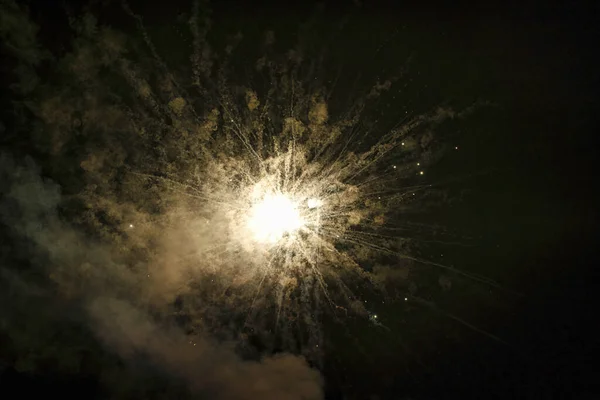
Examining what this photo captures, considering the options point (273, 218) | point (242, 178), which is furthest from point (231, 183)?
point (273, 218)

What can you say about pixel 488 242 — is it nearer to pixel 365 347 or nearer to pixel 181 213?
pixel 365 347

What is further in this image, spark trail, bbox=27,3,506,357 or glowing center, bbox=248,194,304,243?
glowing center, bbox=248,194,304,243

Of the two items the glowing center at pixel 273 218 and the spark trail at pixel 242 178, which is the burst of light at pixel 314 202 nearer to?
the spark trail at pixel 242 178

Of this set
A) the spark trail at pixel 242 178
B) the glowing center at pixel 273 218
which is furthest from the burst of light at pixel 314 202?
the glowing center at pixel 273 218

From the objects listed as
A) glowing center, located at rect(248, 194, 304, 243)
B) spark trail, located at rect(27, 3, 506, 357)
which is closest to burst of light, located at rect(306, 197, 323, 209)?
spark trail, located at rect(27, 3, 506, 357)

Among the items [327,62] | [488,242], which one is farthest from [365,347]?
[327,62]

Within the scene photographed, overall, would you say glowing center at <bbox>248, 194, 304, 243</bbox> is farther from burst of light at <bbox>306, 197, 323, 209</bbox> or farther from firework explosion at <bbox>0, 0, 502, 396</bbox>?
burst of light at <bbox>306, 197, 323, 209</bbox>

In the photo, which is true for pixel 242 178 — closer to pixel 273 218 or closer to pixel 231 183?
pixel 231 183
